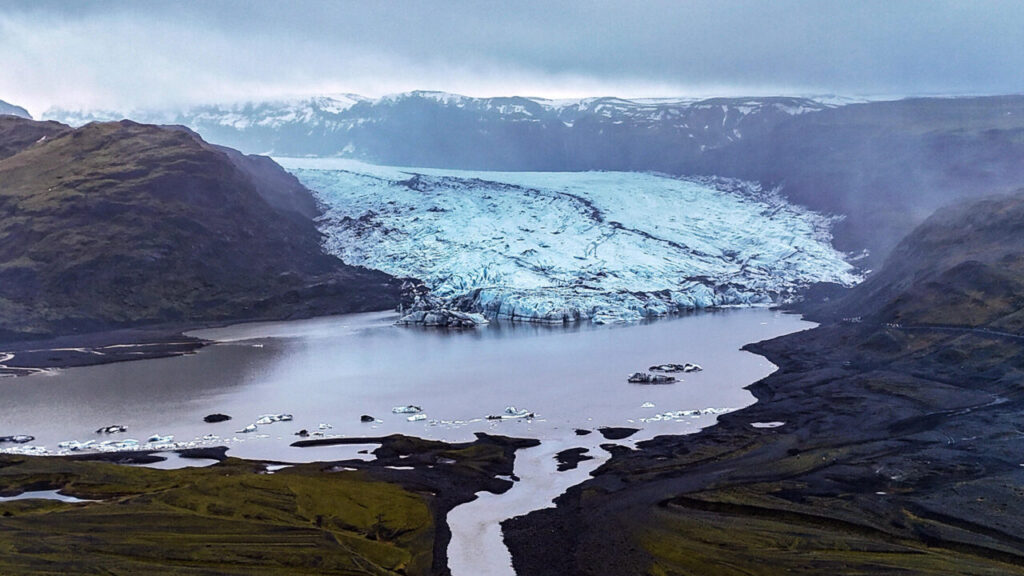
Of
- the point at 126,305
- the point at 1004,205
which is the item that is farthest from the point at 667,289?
the point at 126,305

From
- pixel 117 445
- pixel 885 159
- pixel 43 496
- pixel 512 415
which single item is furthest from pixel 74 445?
pixel 885 159

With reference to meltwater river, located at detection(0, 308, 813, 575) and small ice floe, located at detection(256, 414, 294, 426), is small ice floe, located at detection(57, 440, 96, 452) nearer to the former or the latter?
meltwater river, located at detection(0, 308, 813, 575)

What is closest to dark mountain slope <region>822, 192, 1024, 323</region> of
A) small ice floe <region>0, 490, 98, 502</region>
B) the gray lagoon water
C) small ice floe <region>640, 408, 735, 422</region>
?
the gray lagoon water

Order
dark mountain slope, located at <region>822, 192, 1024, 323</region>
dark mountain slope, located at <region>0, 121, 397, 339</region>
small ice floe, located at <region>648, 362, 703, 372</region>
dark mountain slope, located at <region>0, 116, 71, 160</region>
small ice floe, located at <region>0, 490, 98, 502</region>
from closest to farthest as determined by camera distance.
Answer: small ice floe, located at <region>0, 490, 98, 502</region> → dark mountain slope, located at <region>822, 192, 1024, 323</region> → small ice floe, located at <region>648, 362, 703, 372</region> → dark mountain slope, located at <region>0, 121, 397, 339</region> → dark mountain slope, located at <region>0, 116, 71, 160</region>

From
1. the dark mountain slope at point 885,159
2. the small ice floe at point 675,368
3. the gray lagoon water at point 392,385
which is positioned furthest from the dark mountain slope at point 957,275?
the dark mountain slope at point 885,159

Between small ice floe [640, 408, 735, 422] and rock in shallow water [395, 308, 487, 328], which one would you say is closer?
small ice floe [640, 408, 735, 422]

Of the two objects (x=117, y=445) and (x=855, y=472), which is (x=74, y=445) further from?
(x=855, y=472)

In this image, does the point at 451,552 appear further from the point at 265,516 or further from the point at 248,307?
the point at 248,307
